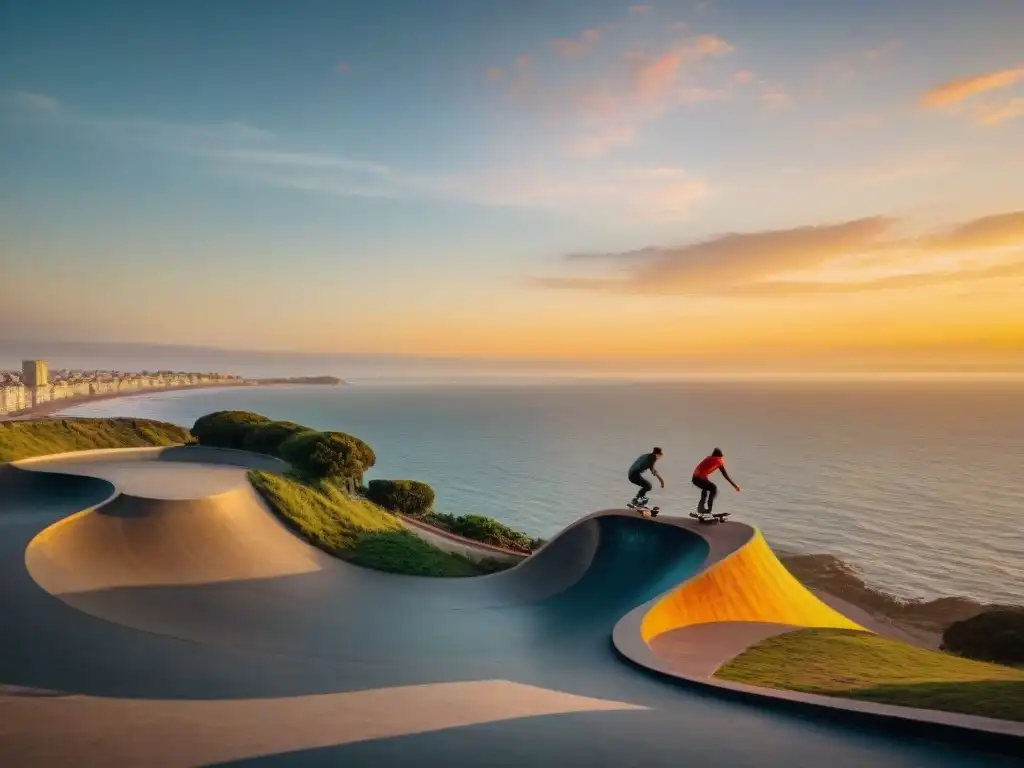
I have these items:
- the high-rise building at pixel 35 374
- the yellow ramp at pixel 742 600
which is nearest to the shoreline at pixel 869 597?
the yellow ramp at pixel 742 600

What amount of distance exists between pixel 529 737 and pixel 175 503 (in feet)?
50.5

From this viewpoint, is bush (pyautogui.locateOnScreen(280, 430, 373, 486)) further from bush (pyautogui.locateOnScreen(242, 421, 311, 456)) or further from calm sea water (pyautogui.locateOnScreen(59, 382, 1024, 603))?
calm sea water (pyautogui.locateOnScreen(59, 382, 1024, 603))

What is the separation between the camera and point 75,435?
43.7m

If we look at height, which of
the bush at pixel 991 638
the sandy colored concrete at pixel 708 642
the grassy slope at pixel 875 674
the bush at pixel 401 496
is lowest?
the bush at pixel 991 638

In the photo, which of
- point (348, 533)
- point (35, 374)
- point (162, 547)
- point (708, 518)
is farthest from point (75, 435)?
point (35, 374)

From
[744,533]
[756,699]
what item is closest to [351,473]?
[744,533]

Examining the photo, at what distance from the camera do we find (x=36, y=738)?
21.9 feet

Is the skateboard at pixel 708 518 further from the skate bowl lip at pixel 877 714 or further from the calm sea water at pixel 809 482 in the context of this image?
the calm sea water at pixel 809 482

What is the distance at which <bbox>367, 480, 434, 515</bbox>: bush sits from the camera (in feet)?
107

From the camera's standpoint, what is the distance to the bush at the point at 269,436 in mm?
33438

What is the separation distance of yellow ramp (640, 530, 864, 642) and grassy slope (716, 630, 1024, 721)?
98 cm

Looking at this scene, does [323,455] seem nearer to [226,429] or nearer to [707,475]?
[226,429]

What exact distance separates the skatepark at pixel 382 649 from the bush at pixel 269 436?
29.1ft

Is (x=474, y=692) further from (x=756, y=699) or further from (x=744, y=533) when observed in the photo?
(x=744, y=533)
